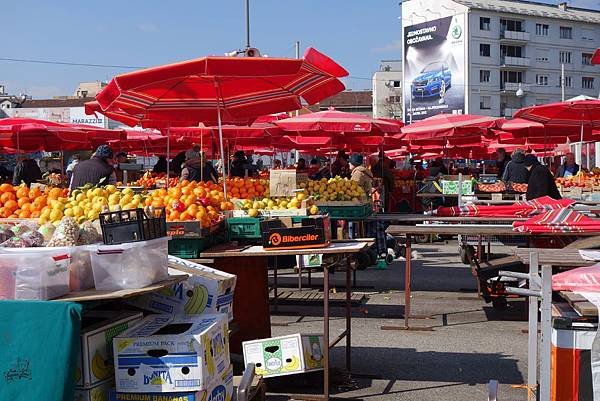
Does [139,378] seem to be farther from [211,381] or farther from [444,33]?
[444,33]

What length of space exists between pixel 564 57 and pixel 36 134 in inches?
3539

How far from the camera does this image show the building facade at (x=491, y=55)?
9081cm

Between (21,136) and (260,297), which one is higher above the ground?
(21,136)

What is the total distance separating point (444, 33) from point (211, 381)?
9303 centimetres

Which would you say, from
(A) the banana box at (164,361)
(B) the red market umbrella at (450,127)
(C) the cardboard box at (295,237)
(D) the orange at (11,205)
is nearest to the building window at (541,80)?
(B) the red market umbrella at (450,127)

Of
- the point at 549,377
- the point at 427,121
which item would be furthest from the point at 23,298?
the point at 427,121

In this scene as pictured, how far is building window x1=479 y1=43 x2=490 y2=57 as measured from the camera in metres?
91.2

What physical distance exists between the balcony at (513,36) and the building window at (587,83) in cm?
1048

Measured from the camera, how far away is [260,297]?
22.5ft

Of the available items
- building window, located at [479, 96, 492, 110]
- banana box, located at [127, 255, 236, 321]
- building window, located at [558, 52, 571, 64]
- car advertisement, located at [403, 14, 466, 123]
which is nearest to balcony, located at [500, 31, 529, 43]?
car advertisement, located at [403, 14, 466, 123]

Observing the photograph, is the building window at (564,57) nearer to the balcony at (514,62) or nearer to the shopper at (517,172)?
the balcony at (514,62)

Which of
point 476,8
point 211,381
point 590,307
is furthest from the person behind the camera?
point 476,8

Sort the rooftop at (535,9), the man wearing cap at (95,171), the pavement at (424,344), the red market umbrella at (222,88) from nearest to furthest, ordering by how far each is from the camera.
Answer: the pavement at (424,344) → the red market umbrella at (222,88) → the man wearing cap at (95,171) → the rooftop at (535,9)

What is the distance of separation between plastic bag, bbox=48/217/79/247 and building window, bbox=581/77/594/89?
101711 millimetres
